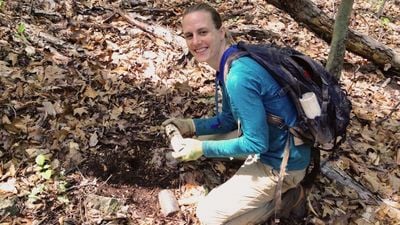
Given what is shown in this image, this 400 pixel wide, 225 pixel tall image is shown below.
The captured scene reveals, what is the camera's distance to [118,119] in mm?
4195

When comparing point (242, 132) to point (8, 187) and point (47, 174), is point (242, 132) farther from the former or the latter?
point (8, 187)

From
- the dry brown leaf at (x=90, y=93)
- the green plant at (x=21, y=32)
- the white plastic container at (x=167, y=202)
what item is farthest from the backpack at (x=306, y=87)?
the green plant at (x=21, y=32)

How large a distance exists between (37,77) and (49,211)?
5.69ft

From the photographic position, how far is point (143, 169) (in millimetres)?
3799

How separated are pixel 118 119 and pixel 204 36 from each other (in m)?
1.71

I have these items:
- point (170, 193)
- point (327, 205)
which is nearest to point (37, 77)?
point (170, 193)

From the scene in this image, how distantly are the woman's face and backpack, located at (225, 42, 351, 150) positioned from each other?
0.15 m

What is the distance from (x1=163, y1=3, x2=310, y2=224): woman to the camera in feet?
9.14

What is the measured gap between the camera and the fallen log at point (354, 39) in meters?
5.78

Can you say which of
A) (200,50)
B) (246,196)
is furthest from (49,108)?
(246,196)

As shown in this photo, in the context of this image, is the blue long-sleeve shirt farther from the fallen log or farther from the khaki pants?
the fallen log

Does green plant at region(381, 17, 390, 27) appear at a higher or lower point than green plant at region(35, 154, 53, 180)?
higher

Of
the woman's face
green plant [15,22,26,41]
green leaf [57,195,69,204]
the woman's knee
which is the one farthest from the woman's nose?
green plant [15,22,26,41]

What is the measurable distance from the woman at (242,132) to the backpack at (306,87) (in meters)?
0.06
